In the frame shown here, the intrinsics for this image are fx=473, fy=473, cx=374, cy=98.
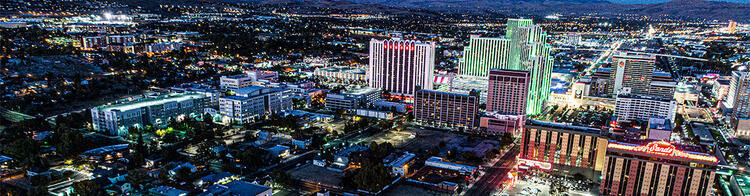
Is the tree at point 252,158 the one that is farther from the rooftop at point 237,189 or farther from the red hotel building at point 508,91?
the red hotel building at point 508,91

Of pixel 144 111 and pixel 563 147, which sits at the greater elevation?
pixel 144 111

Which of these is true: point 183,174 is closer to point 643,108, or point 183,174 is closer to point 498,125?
point 498,125

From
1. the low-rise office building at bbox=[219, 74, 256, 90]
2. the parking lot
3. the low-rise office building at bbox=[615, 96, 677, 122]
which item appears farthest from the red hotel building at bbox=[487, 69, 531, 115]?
the low-rise office building at bbox=[219, 74, 256, 90]

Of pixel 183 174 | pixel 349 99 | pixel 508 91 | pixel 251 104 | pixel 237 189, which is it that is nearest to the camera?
pixel 237 189

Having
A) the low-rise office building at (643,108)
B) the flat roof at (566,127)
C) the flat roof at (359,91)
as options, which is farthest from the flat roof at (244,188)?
the low-rise office building at (643,108)

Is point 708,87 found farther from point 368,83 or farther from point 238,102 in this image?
point 238,102

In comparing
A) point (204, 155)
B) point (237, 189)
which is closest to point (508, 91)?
point (204, 155)

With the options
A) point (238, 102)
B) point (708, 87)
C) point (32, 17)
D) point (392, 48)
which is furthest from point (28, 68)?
point (708, 87)
